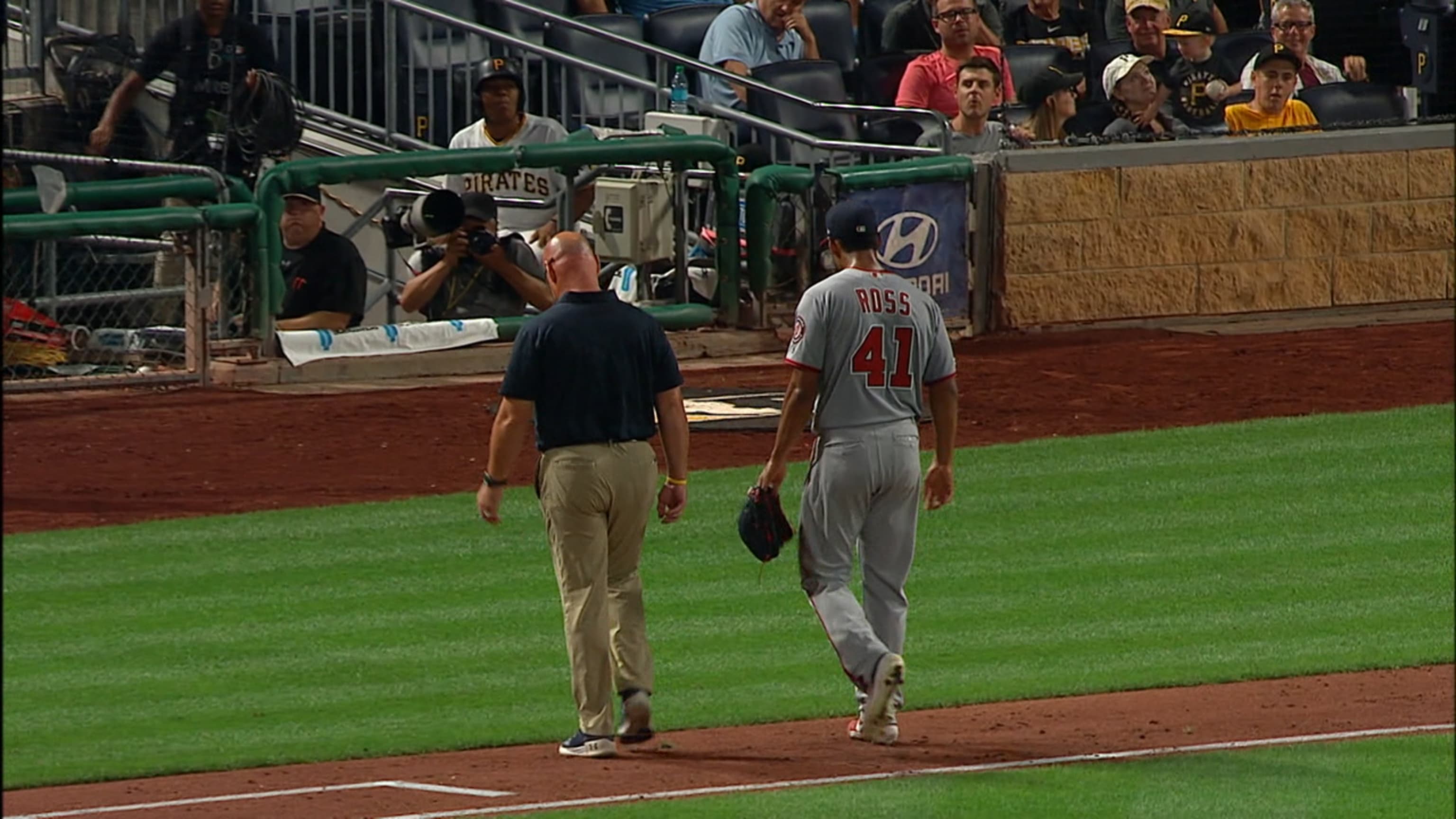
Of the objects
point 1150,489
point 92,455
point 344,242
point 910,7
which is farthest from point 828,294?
point 910,7

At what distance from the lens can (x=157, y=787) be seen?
616 cm

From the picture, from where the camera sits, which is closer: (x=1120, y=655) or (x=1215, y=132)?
(x=1120, y=655)

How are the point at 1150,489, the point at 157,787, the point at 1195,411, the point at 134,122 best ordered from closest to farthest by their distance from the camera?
1. the point at 157,787
2. the point at 1150,489
3. the point at 1195,411
4. the point at 134,122

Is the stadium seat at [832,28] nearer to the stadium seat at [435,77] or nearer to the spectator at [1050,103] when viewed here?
the spectator at [1050,103]

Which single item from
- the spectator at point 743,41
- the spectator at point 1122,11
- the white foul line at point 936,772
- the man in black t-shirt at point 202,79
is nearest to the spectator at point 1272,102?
the spectator at point 1122,11

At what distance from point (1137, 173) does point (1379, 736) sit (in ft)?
29.4

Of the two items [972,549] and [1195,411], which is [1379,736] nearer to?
[972,549]

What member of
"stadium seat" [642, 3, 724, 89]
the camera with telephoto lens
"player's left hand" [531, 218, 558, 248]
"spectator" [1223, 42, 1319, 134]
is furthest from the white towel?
"spectator" [1223, 42, 1319, 134]

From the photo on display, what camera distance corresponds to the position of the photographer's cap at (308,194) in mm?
12727

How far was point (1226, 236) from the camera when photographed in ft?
50.1

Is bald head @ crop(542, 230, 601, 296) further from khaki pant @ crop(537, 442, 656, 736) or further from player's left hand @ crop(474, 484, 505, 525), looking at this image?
player's left hand @ crop(474, 484, 505, 525)

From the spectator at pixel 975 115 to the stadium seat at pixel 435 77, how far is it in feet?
10.6

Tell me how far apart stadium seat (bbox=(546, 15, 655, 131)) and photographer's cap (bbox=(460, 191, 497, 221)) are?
2282 millimetres

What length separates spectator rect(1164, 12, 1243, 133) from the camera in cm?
1605
